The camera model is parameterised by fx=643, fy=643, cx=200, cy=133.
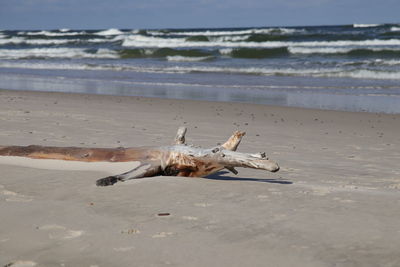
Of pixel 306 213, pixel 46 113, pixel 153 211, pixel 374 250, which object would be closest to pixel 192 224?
pixel 153 211

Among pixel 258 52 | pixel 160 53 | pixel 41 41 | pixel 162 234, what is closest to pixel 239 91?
pixel 162 234

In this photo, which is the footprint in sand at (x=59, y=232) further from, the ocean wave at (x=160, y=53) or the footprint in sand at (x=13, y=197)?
the ocean wave at (x=160, y=53)

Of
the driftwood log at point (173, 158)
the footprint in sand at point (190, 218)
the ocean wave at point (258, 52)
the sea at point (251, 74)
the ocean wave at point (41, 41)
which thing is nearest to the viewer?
the footprint in sand at point (190, 218)

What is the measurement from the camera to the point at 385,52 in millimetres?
30062

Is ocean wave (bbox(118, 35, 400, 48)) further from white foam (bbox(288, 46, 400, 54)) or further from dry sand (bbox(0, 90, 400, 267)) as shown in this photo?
dry sand (bbox(0, 90, 400, 267))

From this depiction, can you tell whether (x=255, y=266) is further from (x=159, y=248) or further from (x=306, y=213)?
(x=306, y=213)

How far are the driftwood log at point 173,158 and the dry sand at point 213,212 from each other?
15 cm

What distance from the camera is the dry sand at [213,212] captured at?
11.8 ft

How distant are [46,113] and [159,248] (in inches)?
305

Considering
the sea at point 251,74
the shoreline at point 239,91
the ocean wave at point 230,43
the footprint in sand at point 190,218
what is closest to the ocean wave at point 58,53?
the sea at point 251,74

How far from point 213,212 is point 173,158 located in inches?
46.0

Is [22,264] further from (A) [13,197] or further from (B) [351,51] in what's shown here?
(B) [351,51]

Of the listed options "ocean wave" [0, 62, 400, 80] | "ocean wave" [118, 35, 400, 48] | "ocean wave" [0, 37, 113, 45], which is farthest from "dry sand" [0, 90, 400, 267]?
"ocean wave" [0, 37, 113, 45]

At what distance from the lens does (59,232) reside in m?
3.99
